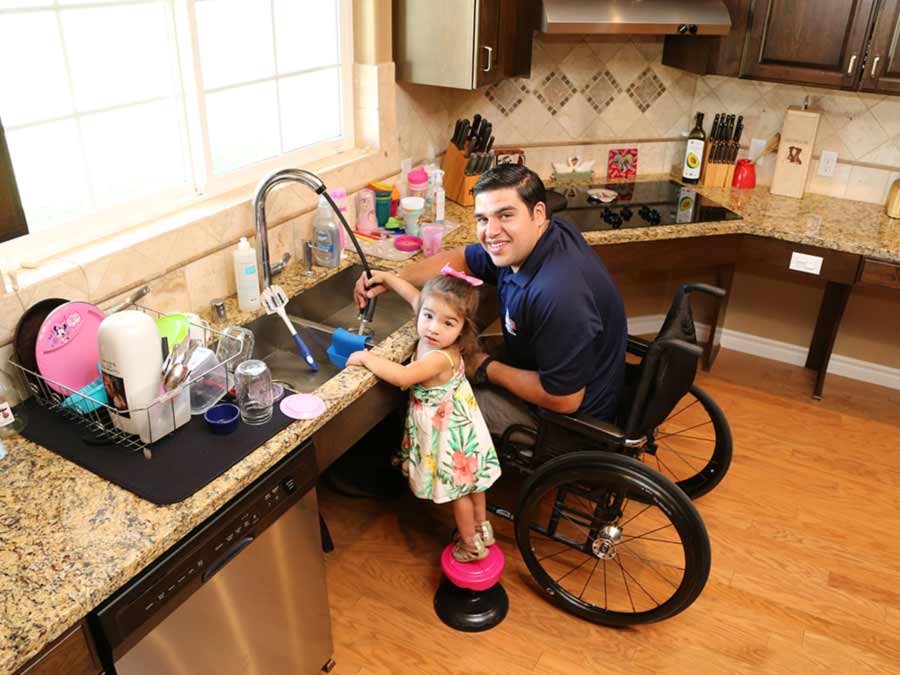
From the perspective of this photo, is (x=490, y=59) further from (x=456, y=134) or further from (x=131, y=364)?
(x=131, y=364)

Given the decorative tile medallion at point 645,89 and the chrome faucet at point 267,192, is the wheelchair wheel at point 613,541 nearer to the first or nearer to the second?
the chrome faucet at point 267,192

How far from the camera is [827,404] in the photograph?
333 centimetres

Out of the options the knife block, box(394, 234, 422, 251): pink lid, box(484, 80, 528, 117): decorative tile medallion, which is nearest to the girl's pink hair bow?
box(394, 234, 422, 251): pink lid

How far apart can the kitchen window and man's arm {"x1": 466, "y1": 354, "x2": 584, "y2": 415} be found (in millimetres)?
953

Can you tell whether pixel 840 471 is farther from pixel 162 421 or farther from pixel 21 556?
pixel 21 556

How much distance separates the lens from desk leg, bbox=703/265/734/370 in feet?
11.3

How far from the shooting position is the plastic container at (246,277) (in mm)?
2104

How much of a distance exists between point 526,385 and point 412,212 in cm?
92

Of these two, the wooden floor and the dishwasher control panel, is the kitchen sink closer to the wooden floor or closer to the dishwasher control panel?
the dishwasher control panel

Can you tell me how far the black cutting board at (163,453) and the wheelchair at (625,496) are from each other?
32.2 inches

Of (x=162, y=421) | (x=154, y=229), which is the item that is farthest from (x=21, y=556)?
(x=154, y=229)

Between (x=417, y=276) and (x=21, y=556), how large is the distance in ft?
4.48

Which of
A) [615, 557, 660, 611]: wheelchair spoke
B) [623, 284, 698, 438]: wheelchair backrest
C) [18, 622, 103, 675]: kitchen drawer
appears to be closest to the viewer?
[18, 622, 103, 675]: kitchen drawer

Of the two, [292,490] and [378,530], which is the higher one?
[292,490]
